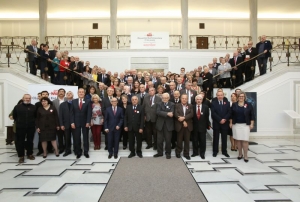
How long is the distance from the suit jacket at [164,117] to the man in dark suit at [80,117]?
1755 mm

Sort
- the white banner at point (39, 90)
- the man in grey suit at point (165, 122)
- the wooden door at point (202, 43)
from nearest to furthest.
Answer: the man in grey suit at point (165, 122), the white banner at point (39, 90), the wooden door at point (202, 43)

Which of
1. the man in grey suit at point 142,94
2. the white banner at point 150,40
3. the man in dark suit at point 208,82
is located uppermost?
the white banner at point 150,40

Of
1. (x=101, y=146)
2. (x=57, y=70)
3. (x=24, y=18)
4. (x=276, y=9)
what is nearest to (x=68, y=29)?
(x=24, y=18)

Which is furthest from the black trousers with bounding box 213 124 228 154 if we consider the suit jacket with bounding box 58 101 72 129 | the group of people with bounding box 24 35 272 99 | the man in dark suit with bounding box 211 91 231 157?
the suit jacket with bounding box 58 101 72 129

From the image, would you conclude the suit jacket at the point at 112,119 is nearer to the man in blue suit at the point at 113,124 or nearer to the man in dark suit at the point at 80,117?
the man in blue suit at the point at 113,124

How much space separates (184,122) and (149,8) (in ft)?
46.3

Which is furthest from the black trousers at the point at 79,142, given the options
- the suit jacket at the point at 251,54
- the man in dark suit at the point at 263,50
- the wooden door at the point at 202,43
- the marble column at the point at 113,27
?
the wooden door at the point at 202,43

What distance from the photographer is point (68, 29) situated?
19109 millimetres

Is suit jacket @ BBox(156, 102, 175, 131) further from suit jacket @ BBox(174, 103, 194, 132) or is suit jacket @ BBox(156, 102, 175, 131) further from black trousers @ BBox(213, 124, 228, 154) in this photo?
black trousers @ BBox(213, 124, 228, 154)

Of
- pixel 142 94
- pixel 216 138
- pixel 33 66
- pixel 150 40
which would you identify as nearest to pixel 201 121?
pixel 216 138

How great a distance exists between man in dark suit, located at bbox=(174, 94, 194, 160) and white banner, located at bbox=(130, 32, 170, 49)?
7.11m

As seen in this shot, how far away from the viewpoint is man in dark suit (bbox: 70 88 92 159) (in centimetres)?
614

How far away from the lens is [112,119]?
243 inches

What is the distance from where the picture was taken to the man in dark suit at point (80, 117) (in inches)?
242
